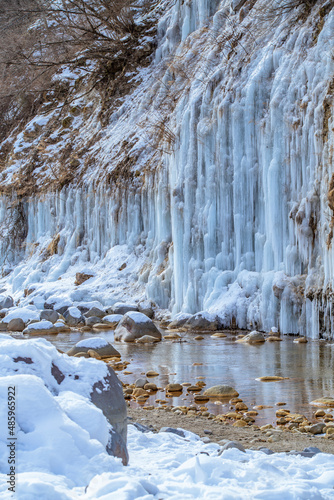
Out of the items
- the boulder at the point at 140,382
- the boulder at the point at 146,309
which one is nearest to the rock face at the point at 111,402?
the boulder at the point at 140,382

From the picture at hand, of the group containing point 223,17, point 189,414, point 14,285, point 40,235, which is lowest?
point 189,414

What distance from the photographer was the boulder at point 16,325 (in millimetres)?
16734

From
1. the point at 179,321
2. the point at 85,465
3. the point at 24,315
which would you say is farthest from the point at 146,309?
the point at 85,465

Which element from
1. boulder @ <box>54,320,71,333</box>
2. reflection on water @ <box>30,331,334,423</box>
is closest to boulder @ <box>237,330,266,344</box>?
reflection on water @ <box>30,331,334,423</box>

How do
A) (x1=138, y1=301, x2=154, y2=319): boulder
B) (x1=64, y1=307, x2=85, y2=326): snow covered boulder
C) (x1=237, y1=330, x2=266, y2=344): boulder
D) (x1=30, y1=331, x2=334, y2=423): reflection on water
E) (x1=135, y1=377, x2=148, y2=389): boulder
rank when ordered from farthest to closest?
(x1=138, y1=301, x2=154, y2=319): boulder
(x1=64, y1=307, x2=85, y2=326): snow covered boulder
(x1=237, y1=330, x2=266, y2=344): boulder
(x1=135, y1=377, x2=148, y2=389): boulder
(x1=30, y1=331, x2=334, y2=423): reflection on water

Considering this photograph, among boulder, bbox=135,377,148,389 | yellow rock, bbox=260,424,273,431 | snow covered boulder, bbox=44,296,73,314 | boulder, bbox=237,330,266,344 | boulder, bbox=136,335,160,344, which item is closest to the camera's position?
yellow rock, bbox=260,424,273,431

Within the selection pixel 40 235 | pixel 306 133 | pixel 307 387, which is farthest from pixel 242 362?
pixel 40 235

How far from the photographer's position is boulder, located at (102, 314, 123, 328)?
16922 millimetres

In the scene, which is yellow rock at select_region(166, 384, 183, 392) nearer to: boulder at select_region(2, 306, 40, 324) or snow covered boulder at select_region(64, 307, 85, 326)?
snow covered boulder at select_region(64, 307, 85, 326)

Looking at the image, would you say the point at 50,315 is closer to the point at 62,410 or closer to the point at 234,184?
the point at 234,184

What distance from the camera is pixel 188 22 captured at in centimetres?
2319

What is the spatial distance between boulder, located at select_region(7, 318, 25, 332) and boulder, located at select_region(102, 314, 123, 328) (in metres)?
2.23

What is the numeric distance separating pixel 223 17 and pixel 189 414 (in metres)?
16.3

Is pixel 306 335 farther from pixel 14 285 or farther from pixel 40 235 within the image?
pixel 40 235
